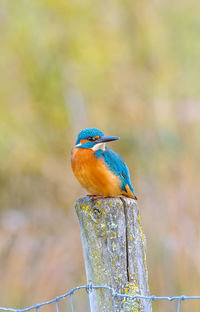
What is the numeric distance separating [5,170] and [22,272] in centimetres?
142

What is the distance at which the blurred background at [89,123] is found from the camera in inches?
215

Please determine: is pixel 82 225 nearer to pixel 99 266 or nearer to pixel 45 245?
pixel 99 266

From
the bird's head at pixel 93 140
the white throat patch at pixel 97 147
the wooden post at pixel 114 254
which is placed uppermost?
the bird's head at pixel 93 140

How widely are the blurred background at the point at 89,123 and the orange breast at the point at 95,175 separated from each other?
2652 millimetres

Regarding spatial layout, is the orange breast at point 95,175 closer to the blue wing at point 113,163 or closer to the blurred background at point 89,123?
the blue wing at point 113,163

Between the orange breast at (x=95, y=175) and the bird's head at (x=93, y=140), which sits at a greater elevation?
the bird's head at (x=93, y=140)

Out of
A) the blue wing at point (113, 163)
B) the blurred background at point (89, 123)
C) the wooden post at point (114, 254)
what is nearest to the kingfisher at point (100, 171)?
the blue wing at point (113, 163)

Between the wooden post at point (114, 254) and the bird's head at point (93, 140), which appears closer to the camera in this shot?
the wooden post at point (114, 254)

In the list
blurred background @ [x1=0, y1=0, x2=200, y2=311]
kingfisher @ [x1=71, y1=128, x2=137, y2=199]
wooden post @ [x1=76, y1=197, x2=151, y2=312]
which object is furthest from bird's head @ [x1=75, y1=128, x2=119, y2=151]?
blurred background @ [x1=0, y1=0, x2=200, y2=311]

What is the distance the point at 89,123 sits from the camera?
634cm

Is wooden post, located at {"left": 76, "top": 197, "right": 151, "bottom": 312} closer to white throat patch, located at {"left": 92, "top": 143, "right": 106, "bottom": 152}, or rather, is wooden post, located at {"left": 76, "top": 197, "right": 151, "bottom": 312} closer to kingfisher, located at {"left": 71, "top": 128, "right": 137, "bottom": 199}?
kingfisher, located at {"left": 71, "top": 128, "right": 137, "bottom": 199}

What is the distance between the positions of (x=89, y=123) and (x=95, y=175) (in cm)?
351

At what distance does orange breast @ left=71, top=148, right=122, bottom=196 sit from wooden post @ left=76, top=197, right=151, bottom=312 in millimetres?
643

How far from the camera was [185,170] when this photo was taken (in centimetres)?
560
